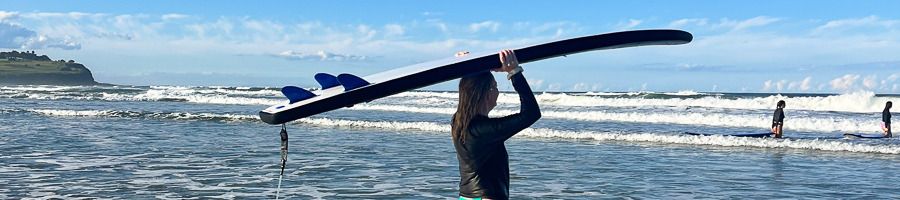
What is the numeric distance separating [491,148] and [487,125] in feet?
0.53

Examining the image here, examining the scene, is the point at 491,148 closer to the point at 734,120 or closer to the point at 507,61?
the point at 507,61

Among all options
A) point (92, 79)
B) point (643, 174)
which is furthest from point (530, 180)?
point (92, 79)

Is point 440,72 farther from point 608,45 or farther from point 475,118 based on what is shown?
point 608,45

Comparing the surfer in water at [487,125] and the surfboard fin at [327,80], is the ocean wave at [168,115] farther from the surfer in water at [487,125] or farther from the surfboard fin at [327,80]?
the surfer in water at [487,125]

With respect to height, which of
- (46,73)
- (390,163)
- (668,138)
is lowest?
(390,163)

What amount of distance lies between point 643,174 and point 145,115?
1983cm

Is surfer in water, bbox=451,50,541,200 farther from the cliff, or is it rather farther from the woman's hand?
the cliff

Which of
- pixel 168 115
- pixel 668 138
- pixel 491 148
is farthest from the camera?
pixel 168 115

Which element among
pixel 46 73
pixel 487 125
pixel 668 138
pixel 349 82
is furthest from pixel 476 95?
pixel 46 73

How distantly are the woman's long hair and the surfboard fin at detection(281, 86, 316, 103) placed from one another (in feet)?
2.45

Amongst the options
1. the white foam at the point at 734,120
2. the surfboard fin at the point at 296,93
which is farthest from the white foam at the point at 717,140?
the surfboard fin at the point at 296,93

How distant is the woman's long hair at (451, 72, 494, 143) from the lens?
3.94 metres

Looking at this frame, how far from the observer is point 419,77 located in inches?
154

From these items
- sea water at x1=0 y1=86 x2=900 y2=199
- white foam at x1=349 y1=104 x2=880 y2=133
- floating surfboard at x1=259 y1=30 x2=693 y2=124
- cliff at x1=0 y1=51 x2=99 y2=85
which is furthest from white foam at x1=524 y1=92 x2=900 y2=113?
cliff at x1=0 y1=51 x2=99 y2=85
